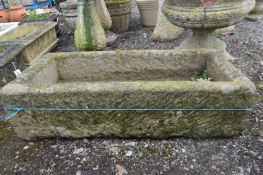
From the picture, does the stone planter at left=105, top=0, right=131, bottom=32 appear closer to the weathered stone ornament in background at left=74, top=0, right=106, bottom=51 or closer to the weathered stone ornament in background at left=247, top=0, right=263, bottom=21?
the weathered stone ornament in background at left=74, top=0, right=106, bottom=51

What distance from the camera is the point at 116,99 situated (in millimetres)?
2172

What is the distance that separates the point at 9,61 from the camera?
137 inches

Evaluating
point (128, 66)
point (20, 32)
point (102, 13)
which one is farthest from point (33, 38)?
point (128, 66)

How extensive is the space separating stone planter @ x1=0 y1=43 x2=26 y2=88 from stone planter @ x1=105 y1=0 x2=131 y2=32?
77.5 inches

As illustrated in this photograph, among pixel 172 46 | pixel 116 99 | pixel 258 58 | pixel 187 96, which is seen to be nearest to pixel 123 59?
pixel 116 99

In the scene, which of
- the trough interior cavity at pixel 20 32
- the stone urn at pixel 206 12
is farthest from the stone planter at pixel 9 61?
the stone urn at pixel 206 12

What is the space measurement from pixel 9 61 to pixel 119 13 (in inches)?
92.6

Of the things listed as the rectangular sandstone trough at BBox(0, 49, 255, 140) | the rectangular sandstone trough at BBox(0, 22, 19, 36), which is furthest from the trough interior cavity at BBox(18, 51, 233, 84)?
the rectangular sandstone trough at BBox(0, 22, 19, 36)

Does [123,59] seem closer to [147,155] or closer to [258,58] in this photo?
[147,155]

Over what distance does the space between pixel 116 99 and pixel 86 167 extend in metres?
0.63

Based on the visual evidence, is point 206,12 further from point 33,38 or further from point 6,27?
point 6,27

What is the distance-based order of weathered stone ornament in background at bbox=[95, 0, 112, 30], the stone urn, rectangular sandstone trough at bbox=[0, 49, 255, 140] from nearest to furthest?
1. rectangular sandstone trough at bbox=[0, 49, 255, 140]
2. the stone urn
3. weathered stone ornament in background at bbox=[95, 0, 112, 30]

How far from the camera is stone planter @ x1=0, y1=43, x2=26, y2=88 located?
3.40 m

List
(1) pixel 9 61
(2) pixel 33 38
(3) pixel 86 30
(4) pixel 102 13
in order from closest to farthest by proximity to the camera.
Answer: (1) pixel 9 61 < (3) pixel 86 30 < (2) pixel 33 38 < (4) pixel 102 13
